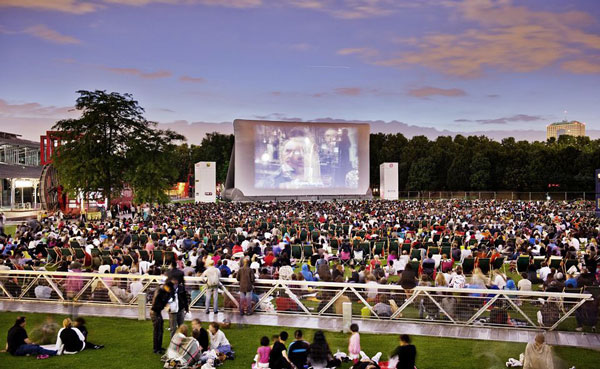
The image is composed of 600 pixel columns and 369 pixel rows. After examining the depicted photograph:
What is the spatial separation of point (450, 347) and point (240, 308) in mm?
4598

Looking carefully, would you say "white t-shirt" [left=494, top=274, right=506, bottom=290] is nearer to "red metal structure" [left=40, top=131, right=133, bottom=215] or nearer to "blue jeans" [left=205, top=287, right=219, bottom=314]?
"blue jeans" [left=205, top=287, right=219, bottom=314]

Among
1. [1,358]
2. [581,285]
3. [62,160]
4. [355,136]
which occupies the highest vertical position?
[355,136]

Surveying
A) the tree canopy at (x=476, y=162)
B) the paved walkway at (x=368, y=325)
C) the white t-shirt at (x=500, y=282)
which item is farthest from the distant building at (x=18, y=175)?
the white t-shirt at (x=500, y=282)

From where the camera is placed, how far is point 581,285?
38.2ft

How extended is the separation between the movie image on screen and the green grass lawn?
47.7 meters

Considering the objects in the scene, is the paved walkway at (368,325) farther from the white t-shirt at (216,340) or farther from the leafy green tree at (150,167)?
the leafy green tree at (150,167)

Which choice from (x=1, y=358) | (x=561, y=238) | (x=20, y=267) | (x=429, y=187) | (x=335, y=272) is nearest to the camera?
(x=1, y=358)

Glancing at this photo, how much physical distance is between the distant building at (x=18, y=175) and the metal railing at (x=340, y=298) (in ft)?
152

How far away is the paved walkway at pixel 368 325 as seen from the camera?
1015cm

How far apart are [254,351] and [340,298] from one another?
2.69m

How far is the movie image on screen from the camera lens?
2307 inches

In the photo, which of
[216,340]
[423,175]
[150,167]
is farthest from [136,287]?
[423,175]

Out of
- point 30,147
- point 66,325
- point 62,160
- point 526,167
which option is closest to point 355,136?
point 526,167

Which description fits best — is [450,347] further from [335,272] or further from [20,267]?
[20,267]
